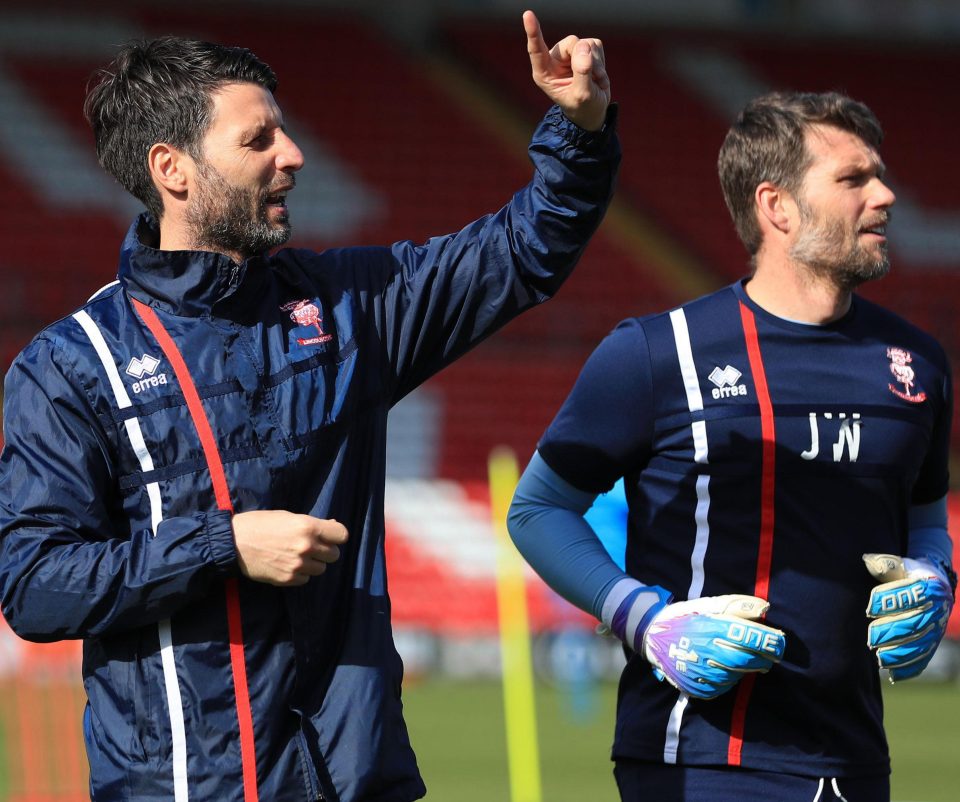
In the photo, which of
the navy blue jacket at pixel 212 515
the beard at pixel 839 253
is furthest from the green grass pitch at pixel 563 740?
the navy blue jacket at pixel 212 515

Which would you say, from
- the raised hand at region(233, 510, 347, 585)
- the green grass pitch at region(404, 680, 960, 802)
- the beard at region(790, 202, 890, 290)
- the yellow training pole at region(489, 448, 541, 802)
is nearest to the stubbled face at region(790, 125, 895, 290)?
the beard at region(790, 202, 890, 290)

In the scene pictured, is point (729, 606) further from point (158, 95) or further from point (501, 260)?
point (158, 95)

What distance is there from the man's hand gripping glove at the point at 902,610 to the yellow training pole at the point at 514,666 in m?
A: 2.97

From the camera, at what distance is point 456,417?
1547cm

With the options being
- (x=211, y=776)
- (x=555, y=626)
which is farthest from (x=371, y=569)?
(x=555, y=626)

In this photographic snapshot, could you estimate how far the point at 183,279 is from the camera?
277 cm

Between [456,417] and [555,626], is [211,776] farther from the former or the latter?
[456,417]

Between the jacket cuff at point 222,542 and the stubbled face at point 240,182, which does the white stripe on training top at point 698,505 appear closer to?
the stubbled face at point 240,182

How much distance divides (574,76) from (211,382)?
2.52ft

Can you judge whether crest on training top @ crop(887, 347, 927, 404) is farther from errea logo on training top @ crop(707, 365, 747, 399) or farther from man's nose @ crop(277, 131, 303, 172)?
man's nose @ crop(277, 131, 303, 172)

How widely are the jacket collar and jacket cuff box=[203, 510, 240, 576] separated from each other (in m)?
0.38

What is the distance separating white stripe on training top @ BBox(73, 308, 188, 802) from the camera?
2.59 m

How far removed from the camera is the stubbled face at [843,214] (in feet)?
11.4

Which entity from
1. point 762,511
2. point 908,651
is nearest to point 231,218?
point 762,511
